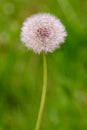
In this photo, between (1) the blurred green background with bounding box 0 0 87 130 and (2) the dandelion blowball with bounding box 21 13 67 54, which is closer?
(2) the dandelion blowball with bounding box 21 13 67 54

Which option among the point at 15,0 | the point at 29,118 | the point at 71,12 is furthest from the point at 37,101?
the point at 15,0

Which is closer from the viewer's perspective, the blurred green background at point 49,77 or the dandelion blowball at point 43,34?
the dandelion blowball at point 43,34

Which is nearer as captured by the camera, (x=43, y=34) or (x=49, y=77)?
(x=43, y=34)

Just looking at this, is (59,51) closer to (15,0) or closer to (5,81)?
(5,81)
